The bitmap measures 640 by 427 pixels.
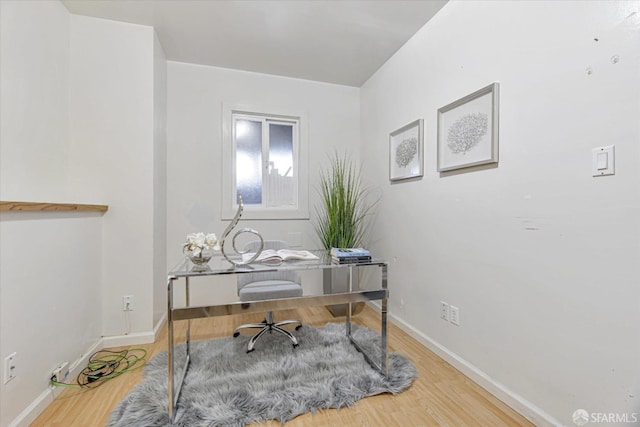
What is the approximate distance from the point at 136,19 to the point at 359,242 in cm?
283

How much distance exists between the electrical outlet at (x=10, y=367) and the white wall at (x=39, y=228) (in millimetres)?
25

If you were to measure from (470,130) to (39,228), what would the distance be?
2.56 metres

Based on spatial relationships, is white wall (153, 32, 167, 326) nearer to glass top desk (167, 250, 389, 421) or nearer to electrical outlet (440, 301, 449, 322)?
glass top desk (167, 250, 389, 421)

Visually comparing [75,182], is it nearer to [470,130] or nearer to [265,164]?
[265,164]

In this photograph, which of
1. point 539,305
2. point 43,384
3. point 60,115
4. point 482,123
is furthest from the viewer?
point 60,115

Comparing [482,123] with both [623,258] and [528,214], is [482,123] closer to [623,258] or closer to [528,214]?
[528,214]

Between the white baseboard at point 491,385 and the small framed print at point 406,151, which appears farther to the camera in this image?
the small framed print at point 406,151

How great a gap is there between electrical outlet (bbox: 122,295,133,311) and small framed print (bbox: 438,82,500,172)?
2.63m

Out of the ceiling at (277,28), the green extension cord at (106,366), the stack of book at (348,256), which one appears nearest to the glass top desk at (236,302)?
the stack of book at (348,256)

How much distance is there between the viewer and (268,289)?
212cm

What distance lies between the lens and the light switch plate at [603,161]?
3.59ft

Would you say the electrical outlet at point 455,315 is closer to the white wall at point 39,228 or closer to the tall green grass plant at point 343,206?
the tall green grass plant at point 343,206

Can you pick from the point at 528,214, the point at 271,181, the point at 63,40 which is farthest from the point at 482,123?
the point at 63,40

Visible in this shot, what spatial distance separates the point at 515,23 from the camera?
148cm
